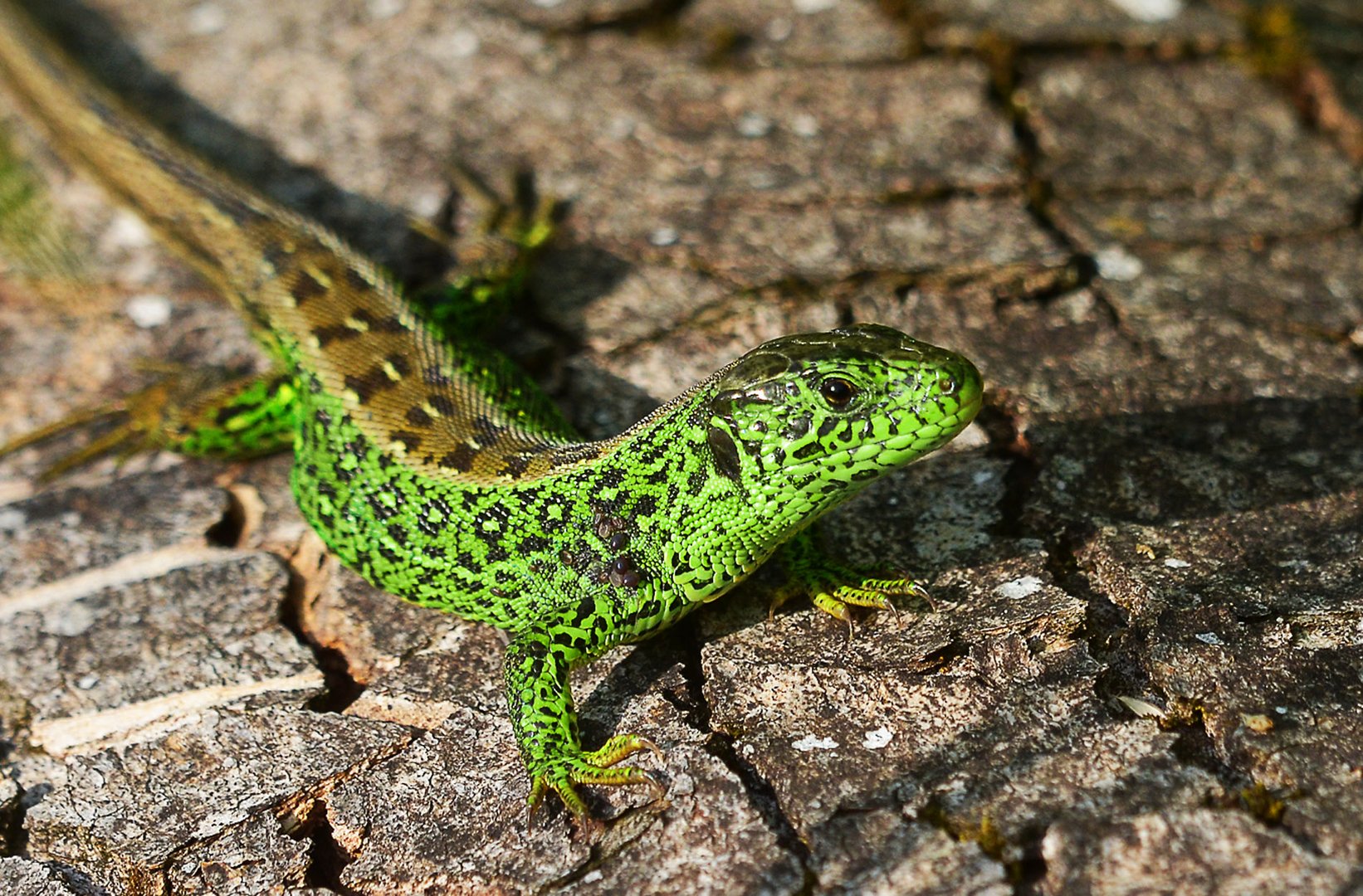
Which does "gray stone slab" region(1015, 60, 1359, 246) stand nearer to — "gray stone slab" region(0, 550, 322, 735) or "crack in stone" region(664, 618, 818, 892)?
"crack in stone" region(664, 618, 818, 892)

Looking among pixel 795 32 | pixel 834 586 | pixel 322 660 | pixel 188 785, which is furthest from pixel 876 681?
pixel 795 32

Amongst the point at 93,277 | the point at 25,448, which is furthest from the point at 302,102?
the point at 25,448

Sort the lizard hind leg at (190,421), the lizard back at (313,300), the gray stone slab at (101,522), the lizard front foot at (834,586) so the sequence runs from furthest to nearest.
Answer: the lizard hind leg at (190,421)
the gray stone slab at (101,522)
the lizard back at (313,300)
the lizard front foot at (834,586)

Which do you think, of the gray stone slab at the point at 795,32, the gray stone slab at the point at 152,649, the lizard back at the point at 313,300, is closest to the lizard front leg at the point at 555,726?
the lizard back at the point at 313,300

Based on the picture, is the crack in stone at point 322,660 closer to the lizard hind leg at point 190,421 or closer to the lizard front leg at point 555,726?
the lizard front leg at point 555,726

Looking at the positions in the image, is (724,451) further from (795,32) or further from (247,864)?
(795,32)

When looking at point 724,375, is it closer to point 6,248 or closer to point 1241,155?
point 1241,155
